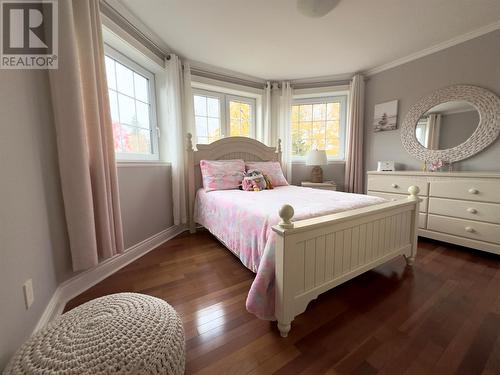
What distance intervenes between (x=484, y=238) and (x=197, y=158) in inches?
127

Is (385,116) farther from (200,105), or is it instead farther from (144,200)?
(144,200)

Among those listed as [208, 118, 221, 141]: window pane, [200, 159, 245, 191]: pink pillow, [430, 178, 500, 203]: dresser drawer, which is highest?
[208, 118, 221, 141]: window pane

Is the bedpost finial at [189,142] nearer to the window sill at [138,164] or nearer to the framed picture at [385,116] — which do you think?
the window sill at [138,164]

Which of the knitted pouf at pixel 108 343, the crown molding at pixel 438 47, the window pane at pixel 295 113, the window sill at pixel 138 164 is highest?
the crown molding at pixel 438 47

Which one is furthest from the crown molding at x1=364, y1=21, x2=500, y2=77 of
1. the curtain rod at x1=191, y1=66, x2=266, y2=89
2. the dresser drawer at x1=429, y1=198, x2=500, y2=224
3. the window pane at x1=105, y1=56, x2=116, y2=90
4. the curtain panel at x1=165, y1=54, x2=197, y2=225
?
the window pane at x1=105, y1=56, x2=116, y2=90

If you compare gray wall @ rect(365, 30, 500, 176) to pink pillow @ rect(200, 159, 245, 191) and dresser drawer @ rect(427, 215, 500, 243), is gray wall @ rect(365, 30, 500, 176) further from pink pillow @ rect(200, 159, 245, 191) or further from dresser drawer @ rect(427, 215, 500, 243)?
pink pillow @ rect(200, 159, 245, 191)

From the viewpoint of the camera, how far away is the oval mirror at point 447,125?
7.59 ft

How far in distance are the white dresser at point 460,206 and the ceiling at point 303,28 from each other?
1.54 m

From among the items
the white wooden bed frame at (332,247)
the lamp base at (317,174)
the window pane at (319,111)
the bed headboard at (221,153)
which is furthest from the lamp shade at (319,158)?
the white wooden bed frame at (332,247)

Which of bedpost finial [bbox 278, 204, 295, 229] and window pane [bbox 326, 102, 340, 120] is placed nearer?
bedpost finial [bbox 278, 204, 295, 229]

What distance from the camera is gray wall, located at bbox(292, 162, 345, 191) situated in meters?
3.56

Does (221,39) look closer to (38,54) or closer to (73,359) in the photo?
(38,54)

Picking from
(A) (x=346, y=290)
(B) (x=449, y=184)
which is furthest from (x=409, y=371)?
(B) (x=449, y=184)

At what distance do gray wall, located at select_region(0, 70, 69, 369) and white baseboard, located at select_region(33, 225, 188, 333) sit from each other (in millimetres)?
62
